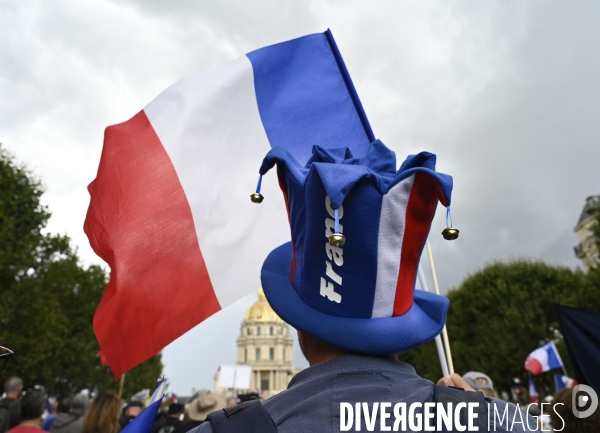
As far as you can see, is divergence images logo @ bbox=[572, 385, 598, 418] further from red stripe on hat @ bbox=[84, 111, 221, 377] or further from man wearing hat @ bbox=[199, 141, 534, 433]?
red stripe on hat @ bbox=[84, 111, 221, 377]

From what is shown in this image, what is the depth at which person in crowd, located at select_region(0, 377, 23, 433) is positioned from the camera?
5031 millimetres

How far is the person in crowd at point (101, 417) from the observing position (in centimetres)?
457

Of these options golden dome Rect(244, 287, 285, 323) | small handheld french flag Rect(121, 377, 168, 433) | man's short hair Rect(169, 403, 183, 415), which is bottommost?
small handheld french flag Rect(121, 377, 168, 433)

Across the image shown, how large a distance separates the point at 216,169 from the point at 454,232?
121 inches

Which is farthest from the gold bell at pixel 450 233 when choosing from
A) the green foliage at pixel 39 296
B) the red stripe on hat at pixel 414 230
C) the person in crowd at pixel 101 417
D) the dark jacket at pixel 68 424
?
the green foliage at pixel 39 296

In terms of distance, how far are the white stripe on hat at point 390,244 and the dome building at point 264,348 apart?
109 metres

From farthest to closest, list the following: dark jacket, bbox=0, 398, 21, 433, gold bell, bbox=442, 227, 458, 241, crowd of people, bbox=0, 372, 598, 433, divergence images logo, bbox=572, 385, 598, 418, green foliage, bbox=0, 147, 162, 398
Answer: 1. green foliage, bbox=0, 147, 162, 398
2. dark jacket, bbox=0, 398, 21, 433
3. crowd of people, bbox=0, 372, 598, 433
4. divergence images logo, bbox=572, 385, 598, 418
5. gold bell, bbox=442, 227, 458, 241

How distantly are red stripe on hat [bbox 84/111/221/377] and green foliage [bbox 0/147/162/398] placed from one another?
1308 centimetres

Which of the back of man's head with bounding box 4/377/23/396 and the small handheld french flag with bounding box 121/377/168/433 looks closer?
the small handheld french flag with bounding box 121/377/168/433

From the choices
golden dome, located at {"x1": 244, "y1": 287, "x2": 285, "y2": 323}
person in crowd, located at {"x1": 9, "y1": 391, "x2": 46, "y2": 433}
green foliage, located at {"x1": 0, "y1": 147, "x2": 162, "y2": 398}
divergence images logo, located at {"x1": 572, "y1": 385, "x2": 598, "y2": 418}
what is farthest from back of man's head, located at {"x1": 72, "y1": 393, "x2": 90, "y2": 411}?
golden dome, located at {"x1": 244, "y1": 287, "x2": 285, "y2": 323}

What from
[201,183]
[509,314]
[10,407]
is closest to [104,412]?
[10,407]

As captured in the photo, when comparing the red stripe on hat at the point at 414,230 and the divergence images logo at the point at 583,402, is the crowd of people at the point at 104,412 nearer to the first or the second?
the divergence images logo at the point at 583,402

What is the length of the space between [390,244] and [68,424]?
5.88m

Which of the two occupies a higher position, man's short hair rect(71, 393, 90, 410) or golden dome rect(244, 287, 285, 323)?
golden dome rect(244, 287, 285, 323)
